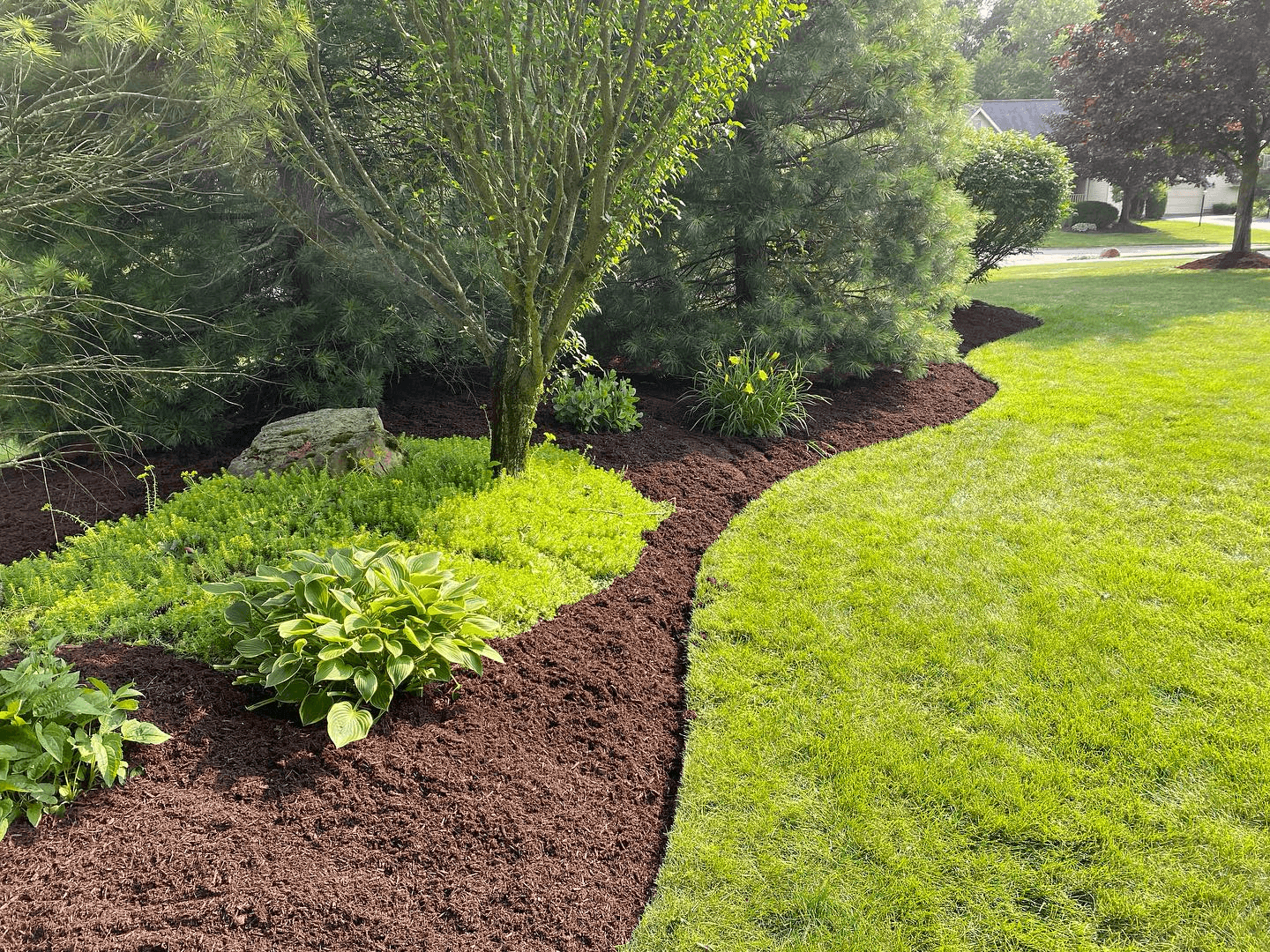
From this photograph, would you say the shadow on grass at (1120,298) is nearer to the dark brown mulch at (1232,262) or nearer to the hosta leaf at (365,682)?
the dark brown mulch at (1232,262)

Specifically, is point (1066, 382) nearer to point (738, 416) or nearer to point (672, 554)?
point (738, 416)

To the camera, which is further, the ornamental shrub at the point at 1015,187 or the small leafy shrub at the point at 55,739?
the ornamental shrub at the point at 1015,187

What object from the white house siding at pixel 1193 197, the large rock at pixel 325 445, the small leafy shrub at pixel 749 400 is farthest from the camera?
the white house siding at pixel 1193 197

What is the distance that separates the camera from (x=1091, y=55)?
15938mm

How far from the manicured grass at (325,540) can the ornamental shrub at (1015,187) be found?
322 inches

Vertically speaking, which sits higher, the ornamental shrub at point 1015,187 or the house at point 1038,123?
the house at point 1038,123

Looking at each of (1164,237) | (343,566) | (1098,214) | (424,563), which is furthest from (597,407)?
(1098,214)

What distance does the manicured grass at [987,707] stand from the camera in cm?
233

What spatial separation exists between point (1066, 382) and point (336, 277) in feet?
21.1

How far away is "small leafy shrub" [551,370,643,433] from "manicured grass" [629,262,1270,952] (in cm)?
137

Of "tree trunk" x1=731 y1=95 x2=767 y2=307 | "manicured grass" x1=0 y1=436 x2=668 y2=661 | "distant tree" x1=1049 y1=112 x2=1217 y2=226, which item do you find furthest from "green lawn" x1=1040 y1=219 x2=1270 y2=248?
"manicured grass" x1=0 y1=436 x2=668 y2=661

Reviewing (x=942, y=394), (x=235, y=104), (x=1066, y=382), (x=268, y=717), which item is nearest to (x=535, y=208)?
(x=235, y=104)

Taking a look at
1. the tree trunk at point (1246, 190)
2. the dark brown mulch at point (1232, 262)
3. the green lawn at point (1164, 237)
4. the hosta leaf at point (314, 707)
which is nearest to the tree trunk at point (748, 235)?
the hosta leaf at point (314, 707)

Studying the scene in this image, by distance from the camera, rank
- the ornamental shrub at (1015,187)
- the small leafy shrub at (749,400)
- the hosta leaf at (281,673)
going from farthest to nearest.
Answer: the ornamental shrub at (1015,187) < the small leafy shrub at (749,400) < the hosta leaf at (281,673)
